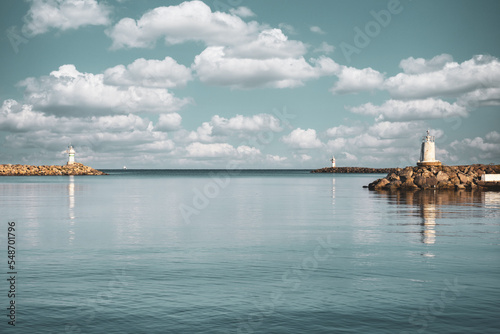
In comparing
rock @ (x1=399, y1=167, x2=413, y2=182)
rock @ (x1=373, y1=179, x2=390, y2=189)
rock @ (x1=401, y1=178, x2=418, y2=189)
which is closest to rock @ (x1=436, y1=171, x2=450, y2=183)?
rock @ (x1=401, y1=178, x2=418, y2=189)

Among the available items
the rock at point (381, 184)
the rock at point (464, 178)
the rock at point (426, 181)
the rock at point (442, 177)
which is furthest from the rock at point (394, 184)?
the rock at point (464, 178)

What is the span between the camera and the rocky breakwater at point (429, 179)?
80.9 metres

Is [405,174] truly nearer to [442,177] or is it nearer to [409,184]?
[409,184]

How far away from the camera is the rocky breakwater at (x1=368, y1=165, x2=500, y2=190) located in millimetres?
80875

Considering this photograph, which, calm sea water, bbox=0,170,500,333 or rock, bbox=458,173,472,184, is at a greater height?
rock, bbox=458,173,472,184

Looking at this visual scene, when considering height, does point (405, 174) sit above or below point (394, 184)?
above

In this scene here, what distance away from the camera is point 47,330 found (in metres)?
11.7

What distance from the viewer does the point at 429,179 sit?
3204 inches

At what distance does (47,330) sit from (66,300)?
A: 239 centimetres

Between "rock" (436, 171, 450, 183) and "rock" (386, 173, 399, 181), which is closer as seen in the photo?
"rock" (436, 171, 450, 183)

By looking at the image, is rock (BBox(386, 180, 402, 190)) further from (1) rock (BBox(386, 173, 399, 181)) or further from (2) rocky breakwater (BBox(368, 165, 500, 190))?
(1) rock (BBox(386, 173, 399, 181))

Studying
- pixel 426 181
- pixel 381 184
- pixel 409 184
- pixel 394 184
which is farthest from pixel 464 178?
pixel 381 184

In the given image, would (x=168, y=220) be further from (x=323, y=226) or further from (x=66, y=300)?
(x=66, y=300)

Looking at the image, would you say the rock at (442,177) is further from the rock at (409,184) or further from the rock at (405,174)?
the rock at (405,174)
